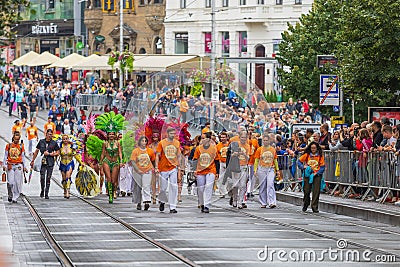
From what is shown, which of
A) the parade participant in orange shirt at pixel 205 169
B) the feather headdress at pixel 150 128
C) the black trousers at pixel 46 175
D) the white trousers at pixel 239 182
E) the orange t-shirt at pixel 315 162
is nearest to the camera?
the parade participant in orange shirt at pixel 205 169

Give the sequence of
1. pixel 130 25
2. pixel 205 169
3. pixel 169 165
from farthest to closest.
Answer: pixel 130 25 → pixel 205 169 → pixel 169 165

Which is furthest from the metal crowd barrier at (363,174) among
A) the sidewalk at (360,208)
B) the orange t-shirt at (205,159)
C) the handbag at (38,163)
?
the handbag at (38,163)

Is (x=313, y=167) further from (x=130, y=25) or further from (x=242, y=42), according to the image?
(x=130, y=25)

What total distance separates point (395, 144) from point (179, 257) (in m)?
9.92

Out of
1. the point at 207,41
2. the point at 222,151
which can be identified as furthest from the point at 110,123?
the point at 207,41

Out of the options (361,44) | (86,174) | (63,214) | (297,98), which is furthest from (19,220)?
(297,98)

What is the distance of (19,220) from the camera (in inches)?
891

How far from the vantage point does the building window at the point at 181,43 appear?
8106cm

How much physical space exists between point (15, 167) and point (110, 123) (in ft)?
8.39

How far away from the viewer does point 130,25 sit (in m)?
85.9

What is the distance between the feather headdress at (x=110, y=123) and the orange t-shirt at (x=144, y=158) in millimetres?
2959

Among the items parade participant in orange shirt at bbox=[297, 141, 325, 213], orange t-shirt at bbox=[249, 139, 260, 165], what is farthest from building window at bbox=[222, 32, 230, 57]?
parade participant in orange shirt at bbox=[297, 141, 325, 213]

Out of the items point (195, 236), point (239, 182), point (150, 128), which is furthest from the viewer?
point (150, 128)

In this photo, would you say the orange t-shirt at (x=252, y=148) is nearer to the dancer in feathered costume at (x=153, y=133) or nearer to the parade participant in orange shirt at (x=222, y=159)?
the parade participant in orange shirt at (x=222, y=159)
